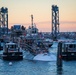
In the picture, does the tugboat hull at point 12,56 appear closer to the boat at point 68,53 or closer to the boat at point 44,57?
the boat at point 44,57

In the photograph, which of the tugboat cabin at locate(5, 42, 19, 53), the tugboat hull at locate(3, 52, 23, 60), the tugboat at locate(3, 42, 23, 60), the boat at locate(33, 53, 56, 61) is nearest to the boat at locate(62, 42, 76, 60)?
the boat at locate(33, 53, 56, 61)

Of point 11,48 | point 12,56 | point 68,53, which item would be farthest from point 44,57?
point 11,48

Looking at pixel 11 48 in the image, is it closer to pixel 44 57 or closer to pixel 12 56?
pixel 12 56

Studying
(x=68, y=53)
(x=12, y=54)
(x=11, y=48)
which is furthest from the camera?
(x=11, y=48)

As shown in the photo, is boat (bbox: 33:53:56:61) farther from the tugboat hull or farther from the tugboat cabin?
the tugboat cabin

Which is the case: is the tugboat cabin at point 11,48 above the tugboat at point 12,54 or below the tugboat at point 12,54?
above

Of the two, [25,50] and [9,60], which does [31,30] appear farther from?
[9,60]

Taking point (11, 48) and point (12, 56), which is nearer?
point (12, 56)

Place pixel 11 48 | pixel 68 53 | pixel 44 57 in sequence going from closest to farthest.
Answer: pixel 68 53 < pixel 44 57 < pixel 11 48

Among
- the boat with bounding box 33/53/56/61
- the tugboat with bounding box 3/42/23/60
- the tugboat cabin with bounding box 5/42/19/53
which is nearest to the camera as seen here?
the tugboat with bounding box 3/42/23/60

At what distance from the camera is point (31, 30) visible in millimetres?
112500

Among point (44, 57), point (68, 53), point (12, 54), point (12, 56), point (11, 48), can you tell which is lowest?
point (44, 57)

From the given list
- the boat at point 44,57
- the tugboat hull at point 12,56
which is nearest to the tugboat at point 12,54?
the tugboat hull at point 12,56

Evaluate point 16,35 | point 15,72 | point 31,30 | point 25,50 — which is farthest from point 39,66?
point 31,30
